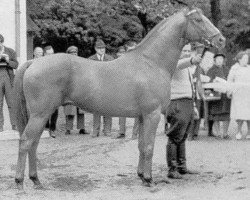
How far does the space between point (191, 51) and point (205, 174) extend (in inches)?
89.5

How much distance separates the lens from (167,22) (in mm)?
11586

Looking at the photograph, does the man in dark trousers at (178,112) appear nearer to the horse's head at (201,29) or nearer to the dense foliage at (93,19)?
the horse's head at (201,29)

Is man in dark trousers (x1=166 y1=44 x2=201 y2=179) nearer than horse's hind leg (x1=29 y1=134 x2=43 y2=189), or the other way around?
horse's hind leg (x1=29 y1=134 x2=43 y2=189)

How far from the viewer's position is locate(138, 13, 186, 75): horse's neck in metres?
11.5

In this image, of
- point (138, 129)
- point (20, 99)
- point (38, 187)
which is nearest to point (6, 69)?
point (138, 129)

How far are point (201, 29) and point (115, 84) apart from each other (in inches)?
61.2

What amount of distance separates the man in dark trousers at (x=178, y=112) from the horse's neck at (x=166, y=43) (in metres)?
0.35

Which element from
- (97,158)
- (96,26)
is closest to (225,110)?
(97,158)

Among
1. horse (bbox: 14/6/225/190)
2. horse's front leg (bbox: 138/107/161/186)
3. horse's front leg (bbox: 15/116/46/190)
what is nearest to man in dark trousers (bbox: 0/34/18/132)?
horse (bbox: 14/6/225/190)

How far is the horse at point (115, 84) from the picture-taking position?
10875 mm

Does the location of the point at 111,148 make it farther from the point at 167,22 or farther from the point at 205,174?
the point at 167,22

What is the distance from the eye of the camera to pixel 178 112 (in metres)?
12.0

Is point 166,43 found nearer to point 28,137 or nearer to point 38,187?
point 28,137

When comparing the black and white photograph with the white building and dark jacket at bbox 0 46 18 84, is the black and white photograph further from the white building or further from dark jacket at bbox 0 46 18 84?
the white building
